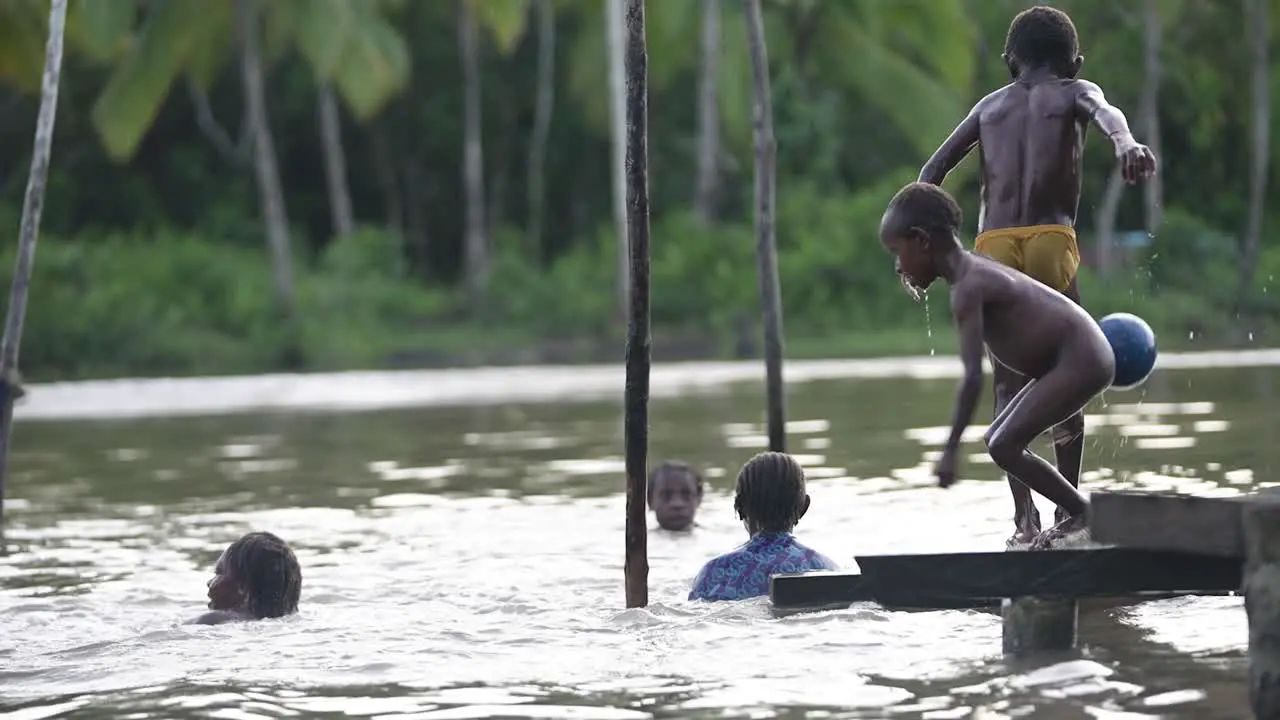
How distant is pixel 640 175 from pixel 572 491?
601 cm

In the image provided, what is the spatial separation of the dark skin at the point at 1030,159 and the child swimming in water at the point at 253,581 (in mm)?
3184

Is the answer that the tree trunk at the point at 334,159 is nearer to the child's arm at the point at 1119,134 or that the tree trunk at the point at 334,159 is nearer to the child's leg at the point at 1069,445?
the child's leg at the point at 1069,445

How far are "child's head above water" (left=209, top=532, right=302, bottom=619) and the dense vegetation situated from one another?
22.7 meters

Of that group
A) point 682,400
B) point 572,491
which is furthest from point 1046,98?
point 682,400

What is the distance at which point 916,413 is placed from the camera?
806 inches

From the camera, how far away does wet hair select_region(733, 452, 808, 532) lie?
9.06 meters

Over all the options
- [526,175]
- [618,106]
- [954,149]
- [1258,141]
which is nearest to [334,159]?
[618,106]

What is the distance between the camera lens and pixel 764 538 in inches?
365

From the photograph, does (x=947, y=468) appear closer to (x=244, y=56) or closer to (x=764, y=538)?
(x=764, y=538)

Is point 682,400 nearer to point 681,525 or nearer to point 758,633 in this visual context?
point 681,525

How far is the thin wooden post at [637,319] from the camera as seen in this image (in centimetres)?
904

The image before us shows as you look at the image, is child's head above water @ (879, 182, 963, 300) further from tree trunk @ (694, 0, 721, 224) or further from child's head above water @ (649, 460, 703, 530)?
tree trunk @ (694, 0, 721, 224)

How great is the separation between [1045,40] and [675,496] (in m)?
4.06

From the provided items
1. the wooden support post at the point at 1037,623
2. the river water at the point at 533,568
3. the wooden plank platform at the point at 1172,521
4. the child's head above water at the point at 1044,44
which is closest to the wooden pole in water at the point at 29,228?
the river water at the point at 533,568
